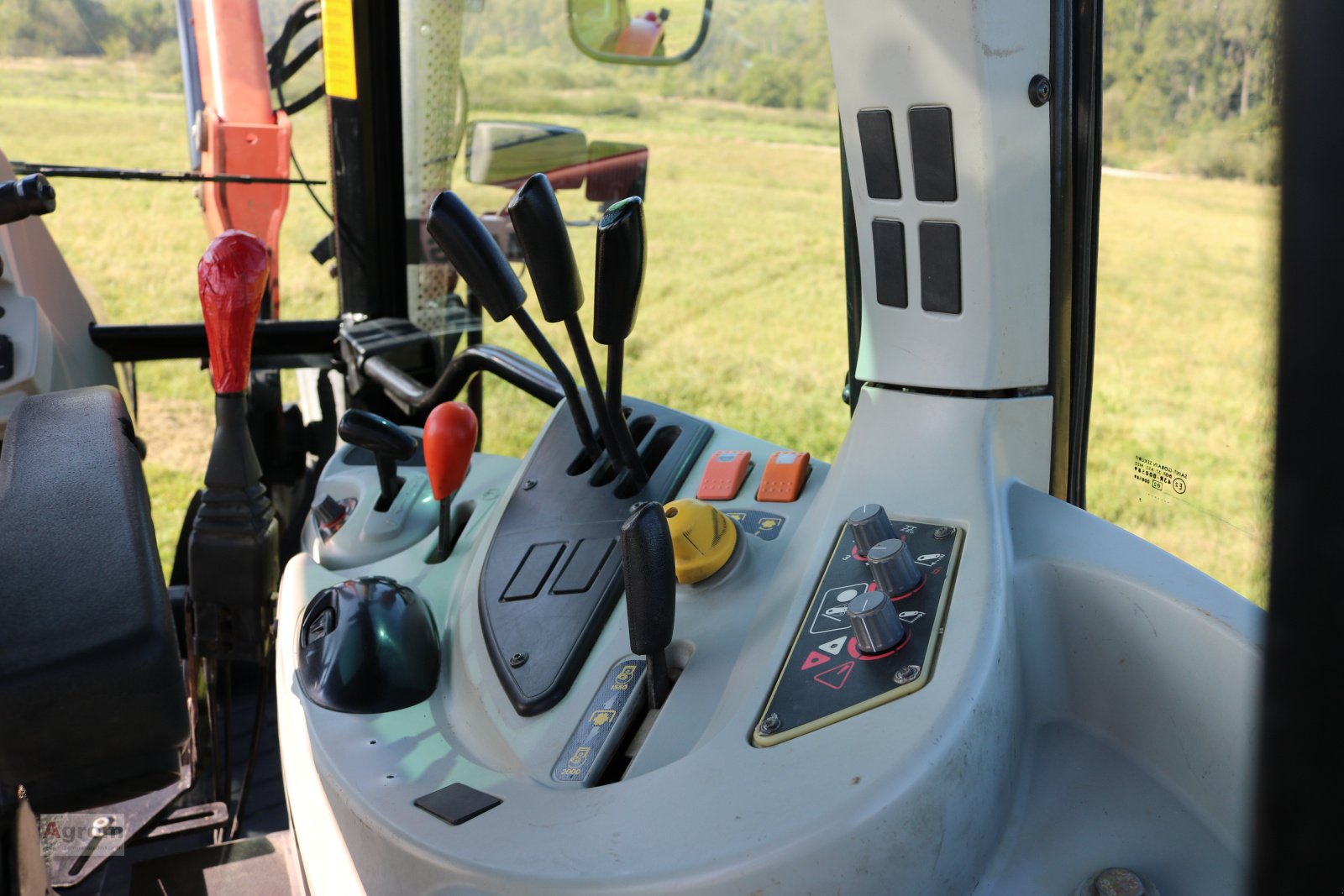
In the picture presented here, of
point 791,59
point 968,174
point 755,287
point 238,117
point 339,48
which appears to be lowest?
point 755,287

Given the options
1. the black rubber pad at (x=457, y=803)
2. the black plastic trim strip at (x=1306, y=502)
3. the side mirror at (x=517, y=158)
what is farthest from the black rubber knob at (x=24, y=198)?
the side mirror at (x=517, y=158)

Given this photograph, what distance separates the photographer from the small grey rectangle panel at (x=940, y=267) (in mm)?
1025

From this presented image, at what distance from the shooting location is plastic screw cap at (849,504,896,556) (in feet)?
3.27

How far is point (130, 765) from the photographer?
799 millimetres

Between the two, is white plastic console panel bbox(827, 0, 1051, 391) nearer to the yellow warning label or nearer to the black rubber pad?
the black rubber pad

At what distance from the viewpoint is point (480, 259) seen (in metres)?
1.16

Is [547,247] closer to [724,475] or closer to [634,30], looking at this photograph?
[724,475]

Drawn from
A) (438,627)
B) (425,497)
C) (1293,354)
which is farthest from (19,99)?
(1293,354)

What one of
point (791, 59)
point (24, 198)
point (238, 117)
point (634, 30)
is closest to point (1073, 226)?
point (24, 198)

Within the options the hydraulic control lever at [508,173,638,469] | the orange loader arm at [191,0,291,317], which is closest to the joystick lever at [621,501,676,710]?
the hydraulic control lever at [508,173,638,469]

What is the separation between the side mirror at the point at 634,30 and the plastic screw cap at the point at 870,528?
5.21ft

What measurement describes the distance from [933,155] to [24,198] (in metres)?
0.86

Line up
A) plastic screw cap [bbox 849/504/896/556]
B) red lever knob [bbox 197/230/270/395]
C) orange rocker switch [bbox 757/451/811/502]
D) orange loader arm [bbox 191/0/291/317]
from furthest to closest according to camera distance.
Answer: orange loader arm [bbox 191/0/291/317], red lever knob [bbox 197/230/270/395], orange rocker switch [bbox 757/451/811/502], plastic screw cap [bbox 849/504/896/556]

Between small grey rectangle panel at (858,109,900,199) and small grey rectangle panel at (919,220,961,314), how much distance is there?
0.05 m
